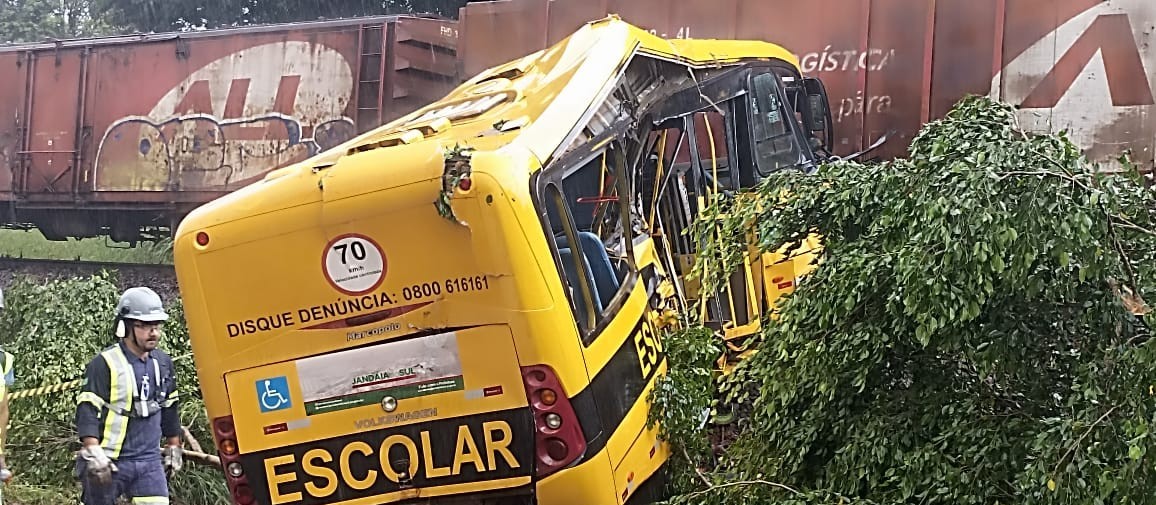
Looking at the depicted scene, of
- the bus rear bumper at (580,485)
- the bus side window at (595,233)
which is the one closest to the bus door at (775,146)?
the bus side window at (595,233)

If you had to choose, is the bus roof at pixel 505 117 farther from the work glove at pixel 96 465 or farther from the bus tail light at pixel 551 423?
the work glove at pixel 96 465

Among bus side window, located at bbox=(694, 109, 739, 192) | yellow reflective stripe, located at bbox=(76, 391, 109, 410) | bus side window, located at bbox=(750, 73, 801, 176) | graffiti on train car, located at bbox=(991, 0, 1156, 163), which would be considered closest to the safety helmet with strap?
yellow reflective stripe, located at bbox=(76, 391, 109, 410)

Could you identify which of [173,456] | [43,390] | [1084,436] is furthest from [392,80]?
[1084,436]

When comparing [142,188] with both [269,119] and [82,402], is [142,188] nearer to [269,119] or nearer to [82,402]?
[269,119]

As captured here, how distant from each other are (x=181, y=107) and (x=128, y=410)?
9.56 m

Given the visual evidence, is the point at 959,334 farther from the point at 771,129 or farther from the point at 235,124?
the point at 235,124

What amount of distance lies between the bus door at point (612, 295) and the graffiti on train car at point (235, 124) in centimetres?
815

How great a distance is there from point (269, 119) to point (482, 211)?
32.9 ft

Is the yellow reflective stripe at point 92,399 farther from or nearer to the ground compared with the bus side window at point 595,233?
nearer to the ground

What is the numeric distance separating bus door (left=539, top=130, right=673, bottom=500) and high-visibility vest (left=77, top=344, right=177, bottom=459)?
212 centimetres

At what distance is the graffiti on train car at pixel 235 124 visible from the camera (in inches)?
496

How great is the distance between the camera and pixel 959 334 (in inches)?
133

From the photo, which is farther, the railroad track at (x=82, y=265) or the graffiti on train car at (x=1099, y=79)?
the railroad track at (x=82, y=265)

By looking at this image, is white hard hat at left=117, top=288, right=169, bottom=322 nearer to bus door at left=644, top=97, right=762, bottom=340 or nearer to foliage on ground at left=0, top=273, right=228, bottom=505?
foliage on ground at left=0, top=273, right=228, bottom=505
